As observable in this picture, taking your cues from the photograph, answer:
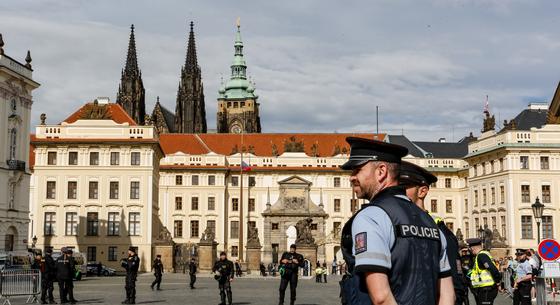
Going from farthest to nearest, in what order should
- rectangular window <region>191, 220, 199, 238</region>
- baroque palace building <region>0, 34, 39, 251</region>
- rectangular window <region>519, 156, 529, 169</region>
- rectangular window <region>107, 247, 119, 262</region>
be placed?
rectangular window <region>191, 220, 199, 238</region> < rectangular window <region>519, 156, 529, 169</region> < rectangular window <region>107, 247, 119, 262</region> < baroque palace building <region>0, 34, 39, 251</region>

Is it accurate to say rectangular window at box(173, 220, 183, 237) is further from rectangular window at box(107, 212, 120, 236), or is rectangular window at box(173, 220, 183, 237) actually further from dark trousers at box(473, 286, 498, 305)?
dark trousers at box(473, 286, 498, 305)

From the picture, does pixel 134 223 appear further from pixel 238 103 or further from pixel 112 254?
pixel 238 103

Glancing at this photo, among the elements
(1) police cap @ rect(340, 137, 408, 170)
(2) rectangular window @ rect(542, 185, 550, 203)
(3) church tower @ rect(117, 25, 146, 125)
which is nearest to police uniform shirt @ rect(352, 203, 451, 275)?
(1) police cap @ rect(340, 137, 408, 170)

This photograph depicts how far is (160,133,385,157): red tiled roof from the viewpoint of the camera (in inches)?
3250

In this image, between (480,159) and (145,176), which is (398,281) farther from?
(480,159)

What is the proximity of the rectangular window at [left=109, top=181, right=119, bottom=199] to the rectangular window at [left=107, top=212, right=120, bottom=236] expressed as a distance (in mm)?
1370

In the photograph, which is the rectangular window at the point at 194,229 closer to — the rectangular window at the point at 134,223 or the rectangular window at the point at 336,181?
the rectangular window at the point at 134,223

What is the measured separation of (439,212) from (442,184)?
9.86 feet

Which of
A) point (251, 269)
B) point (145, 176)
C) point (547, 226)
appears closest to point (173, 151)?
point (145, 176)

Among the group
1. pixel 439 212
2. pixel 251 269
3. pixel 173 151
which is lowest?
pixel 251 269

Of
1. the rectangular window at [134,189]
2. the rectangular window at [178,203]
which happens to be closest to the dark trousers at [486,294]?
the rectangular window at [134,189]

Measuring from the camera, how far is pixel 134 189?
63.0 meters

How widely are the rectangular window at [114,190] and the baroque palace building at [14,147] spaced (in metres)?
15.0

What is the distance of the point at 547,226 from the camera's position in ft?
201
